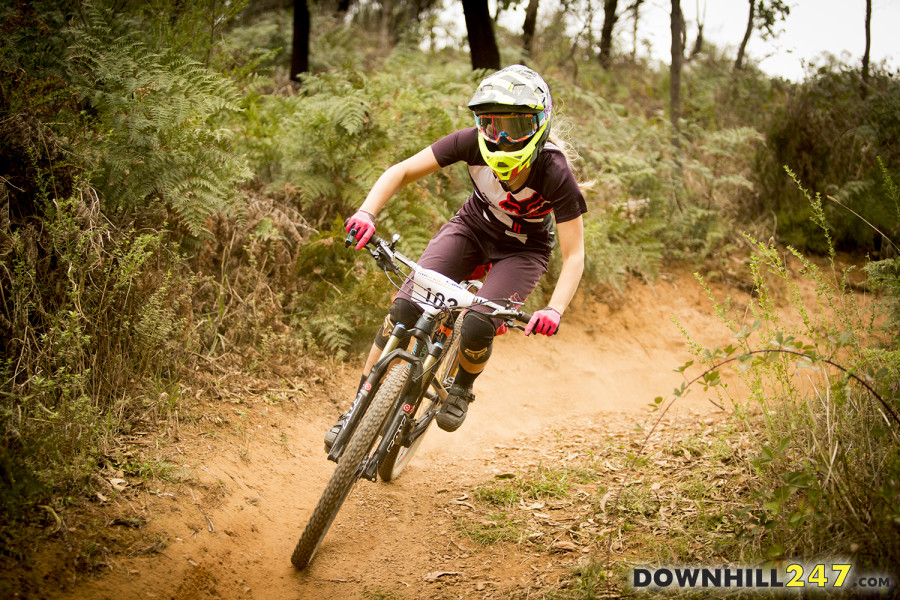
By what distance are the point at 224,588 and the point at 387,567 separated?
82 centimetres

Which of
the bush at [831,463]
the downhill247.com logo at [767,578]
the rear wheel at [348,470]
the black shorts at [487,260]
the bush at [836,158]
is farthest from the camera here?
the bush at [836,158]

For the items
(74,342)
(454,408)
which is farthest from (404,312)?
(74,342)

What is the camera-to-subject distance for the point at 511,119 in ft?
10.8

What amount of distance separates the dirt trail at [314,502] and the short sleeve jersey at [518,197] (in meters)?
1.73

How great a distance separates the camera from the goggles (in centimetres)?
330

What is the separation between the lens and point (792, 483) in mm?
2547

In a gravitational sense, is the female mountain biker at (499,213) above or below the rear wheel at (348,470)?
above

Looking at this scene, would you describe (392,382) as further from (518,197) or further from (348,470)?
(518,197)

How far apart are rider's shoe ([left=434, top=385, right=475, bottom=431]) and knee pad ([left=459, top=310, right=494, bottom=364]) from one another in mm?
334

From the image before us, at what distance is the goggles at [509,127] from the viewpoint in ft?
10.8

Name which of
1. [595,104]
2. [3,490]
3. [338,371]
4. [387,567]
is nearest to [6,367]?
[3,490]

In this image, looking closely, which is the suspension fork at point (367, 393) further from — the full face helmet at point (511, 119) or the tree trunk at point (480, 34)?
the tree trunk at point (480, 34)

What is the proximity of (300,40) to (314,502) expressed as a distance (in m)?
7.90

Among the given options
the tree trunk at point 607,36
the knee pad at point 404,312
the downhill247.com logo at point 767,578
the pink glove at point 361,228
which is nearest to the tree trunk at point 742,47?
the tree trunk at point 607,36
